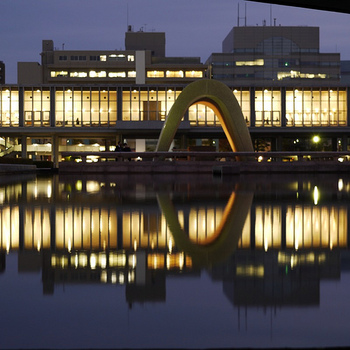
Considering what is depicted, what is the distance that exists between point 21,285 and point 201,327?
212 cm

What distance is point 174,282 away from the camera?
18.8 feet

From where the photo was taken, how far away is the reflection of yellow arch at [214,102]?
1874 inches

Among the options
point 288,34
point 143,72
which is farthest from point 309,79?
point 143,72

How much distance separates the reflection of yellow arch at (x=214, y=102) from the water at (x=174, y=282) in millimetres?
36604

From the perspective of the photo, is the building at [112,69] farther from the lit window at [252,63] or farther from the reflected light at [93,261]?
the reflected light at [93,261]

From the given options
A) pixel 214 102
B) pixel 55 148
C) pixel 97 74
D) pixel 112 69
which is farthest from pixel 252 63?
pixel 214 102

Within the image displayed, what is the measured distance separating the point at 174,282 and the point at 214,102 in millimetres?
44243

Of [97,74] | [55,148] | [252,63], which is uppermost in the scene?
[252,63]

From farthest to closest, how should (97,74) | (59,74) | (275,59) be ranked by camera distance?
1. (275,59)
2. (59,74)
3. (97,74)

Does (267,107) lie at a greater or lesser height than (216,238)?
greater

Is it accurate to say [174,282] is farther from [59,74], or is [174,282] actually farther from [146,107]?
[59,74]

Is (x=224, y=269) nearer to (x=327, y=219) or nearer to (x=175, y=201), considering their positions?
(x=327, y=219)

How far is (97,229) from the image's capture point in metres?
9.81

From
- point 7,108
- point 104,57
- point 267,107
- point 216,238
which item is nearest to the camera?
point 216,238
